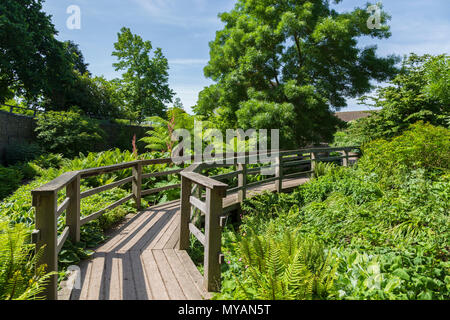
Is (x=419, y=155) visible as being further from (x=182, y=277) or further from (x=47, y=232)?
(x=47, y=232)

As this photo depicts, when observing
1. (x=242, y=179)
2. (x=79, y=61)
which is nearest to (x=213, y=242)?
(x=242, y=179)

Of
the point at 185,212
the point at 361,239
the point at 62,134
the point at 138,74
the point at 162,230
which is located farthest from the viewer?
the point at 138,74

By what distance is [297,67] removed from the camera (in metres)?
12.4

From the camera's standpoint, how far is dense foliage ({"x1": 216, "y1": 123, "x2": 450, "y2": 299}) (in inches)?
79.4

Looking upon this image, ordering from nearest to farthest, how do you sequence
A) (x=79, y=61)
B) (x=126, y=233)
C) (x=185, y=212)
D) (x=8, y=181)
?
(x=185, y=212) → (x=126, y=233) → (x=8, y=181) → (x=79, y=61)

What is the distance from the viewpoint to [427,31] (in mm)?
4699

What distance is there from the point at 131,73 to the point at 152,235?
26.4 meters

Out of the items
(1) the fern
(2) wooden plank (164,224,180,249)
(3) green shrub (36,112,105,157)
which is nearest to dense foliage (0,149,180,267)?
(2) wooden plank (164,224,180,249)

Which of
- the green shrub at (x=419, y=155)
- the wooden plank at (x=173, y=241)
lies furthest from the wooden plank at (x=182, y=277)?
the green shrub at (x=419, y=155)

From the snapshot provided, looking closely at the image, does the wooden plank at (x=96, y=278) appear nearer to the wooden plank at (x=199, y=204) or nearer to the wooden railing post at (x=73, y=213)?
the wooden railing post at (x=73, y=213)

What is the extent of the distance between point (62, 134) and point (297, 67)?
37.0 ft

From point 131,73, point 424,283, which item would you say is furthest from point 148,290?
point 131,73

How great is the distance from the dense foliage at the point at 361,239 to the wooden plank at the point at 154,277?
54cm
